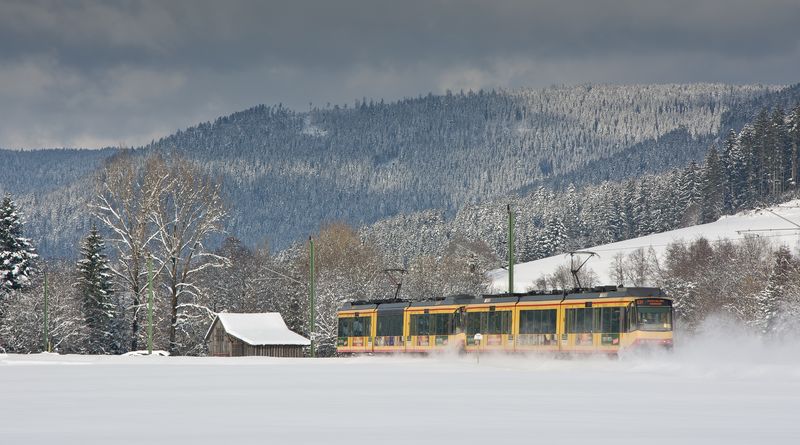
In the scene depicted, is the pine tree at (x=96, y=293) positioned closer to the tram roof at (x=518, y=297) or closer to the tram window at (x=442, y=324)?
the tram roof at (x=518, y=297)

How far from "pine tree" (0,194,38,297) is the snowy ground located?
197 ft

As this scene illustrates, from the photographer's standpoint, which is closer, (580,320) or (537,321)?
(580,320)

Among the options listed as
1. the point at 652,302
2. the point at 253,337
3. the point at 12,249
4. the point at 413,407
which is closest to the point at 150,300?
the point at 253,337

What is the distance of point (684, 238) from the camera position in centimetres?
16062

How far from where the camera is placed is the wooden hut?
95.3 m

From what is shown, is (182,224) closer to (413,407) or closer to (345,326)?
(345,326)

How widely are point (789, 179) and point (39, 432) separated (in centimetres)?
18499

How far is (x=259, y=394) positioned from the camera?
25391 mm

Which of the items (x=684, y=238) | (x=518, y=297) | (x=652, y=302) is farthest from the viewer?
(x=684, y=238)

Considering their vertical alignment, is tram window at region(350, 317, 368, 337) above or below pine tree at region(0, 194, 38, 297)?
below

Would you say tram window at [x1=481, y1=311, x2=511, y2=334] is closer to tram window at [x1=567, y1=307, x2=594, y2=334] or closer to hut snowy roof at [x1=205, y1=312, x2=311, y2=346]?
tram window at [x1=567, y1=307, x2=594, y2=334]

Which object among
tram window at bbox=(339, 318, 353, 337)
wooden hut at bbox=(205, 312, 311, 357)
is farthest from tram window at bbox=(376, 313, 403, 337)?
wooden hut at bbox=(205, 312, 311, 357)

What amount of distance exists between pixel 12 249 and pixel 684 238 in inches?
3801

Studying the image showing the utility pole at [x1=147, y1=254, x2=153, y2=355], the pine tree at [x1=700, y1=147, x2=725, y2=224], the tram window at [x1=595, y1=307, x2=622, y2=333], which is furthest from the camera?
the pine tree at [x1=700, y1=147, x2=725, y2=224]
